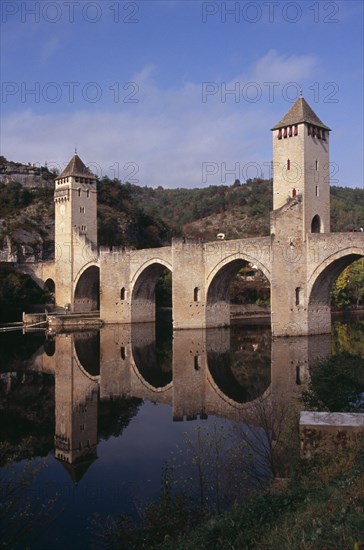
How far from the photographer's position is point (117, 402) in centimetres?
1528

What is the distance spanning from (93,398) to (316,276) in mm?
14796

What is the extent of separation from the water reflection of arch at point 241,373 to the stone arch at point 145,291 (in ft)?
39.4

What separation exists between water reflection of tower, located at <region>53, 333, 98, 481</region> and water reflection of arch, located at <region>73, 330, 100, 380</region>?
74 mm

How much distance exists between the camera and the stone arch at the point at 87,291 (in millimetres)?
42812

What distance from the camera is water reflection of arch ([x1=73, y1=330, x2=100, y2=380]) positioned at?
2021 cm

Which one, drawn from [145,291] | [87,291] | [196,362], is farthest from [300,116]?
[87,291]

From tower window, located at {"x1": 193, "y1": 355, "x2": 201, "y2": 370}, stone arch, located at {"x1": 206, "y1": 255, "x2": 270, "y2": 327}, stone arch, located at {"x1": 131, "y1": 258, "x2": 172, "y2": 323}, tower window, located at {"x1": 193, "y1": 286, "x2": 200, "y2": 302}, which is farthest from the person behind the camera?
stone arch, located at {"x1": 131, "y1": 258, "x2": 172, "y2": 323}

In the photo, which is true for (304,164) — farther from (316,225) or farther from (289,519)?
(289,519)

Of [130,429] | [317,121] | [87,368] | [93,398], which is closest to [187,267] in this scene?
[317,121]

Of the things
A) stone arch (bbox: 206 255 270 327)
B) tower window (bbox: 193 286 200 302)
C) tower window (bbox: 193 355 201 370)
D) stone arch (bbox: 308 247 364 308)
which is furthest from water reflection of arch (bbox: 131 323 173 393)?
stone arch (bbox: 308 247 364 308)

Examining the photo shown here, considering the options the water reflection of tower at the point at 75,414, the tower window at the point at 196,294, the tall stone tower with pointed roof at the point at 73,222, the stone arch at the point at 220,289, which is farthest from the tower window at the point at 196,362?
the tall stone tower with pointed roof at the point at 73,222

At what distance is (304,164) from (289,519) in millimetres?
24159

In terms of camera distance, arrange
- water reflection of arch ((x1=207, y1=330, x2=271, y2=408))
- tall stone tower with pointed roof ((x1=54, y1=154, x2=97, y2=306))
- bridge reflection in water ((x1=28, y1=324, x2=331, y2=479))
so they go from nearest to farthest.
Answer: bridge reflection in water ((x1=28, y1=324, x2=331, y2=479)) → water reflection of arch ((x1=207, y1=330, x2=271, y2=408)) → tall stone tower with pointed roof ((x1=54, y1=154, x2=97, y2=306))

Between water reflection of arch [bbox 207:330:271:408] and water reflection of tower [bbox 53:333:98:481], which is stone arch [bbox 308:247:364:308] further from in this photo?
water reflection of tower [bbox 53:333:98:481]
